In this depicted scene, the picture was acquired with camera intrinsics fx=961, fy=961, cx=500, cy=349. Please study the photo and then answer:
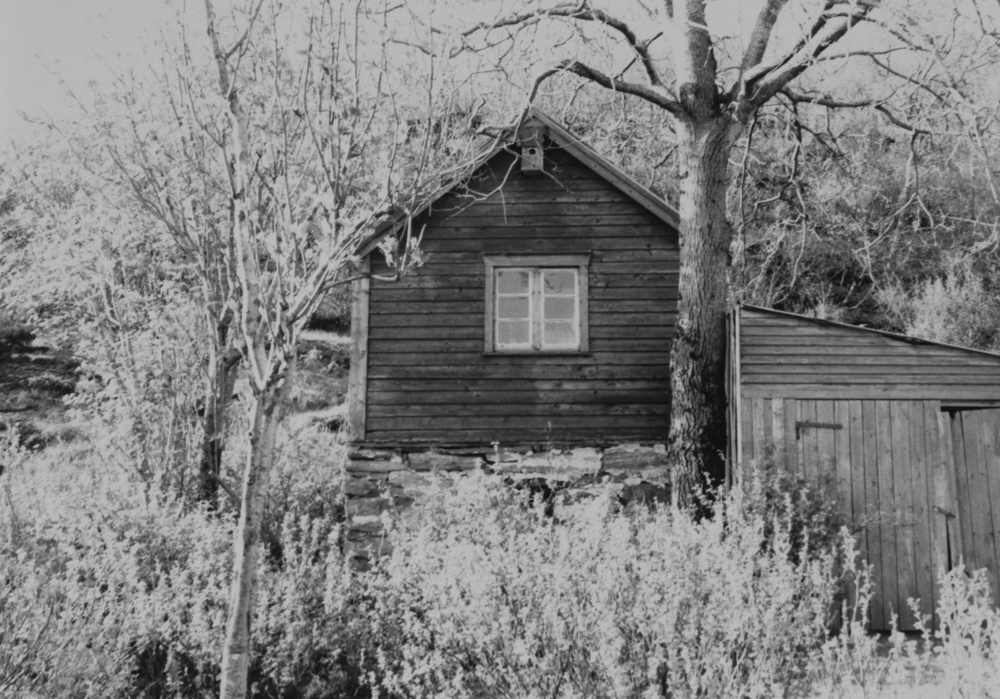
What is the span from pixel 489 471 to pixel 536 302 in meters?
2.31

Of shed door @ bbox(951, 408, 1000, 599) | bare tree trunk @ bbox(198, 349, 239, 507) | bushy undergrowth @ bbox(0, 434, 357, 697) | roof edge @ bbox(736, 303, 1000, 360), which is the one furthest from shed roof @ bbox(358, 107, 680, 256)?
bushy undergrowth @ bbox(0, 434, 357, 697)

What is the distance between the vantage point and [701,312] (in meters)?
11.1

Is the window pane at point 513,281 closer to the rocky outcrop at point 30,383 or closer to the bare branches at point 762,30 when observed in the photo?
the bare branches at point 762,30

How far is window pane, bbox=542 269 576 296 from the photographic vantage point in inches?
504

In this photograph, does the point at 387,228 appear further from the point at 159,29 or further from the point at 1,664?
the point at 1,664

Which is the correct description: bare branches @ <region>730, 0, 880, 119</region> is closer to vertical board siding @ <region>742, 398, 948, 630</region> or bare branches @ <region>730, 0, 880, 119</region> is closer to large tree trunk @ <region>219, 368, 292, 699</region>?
vertical board siding @ <region>742, 398, 948, 630</region>

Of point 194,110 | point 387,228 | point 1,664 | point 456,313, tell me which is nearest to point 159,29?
point 194,110

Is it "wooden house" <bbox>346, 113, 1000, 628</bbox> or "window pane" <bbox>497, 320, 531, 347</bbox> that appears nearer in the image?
"wooden house" <bbox>346, 113, 1000, 628</bbox>

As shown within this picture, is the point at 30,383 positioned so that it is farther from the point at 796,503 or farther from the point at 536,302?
the point at 796,503

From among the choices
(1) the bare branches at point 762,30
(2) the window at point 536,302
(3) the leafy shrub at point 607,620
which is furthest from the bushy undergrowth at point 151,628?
(1) the bare branches at point 762,30

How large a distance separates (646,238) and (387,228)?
3.44 m

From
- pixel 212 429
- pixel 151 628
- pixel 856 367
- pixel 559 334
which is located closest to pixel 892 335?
pixel 856 367

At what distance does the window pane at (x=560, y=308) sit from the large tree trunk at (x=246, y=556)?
7.81 meters

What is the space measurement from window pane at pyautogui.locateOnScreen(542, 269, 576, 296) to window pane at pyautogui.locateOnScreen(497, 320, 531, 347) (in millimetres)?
626
